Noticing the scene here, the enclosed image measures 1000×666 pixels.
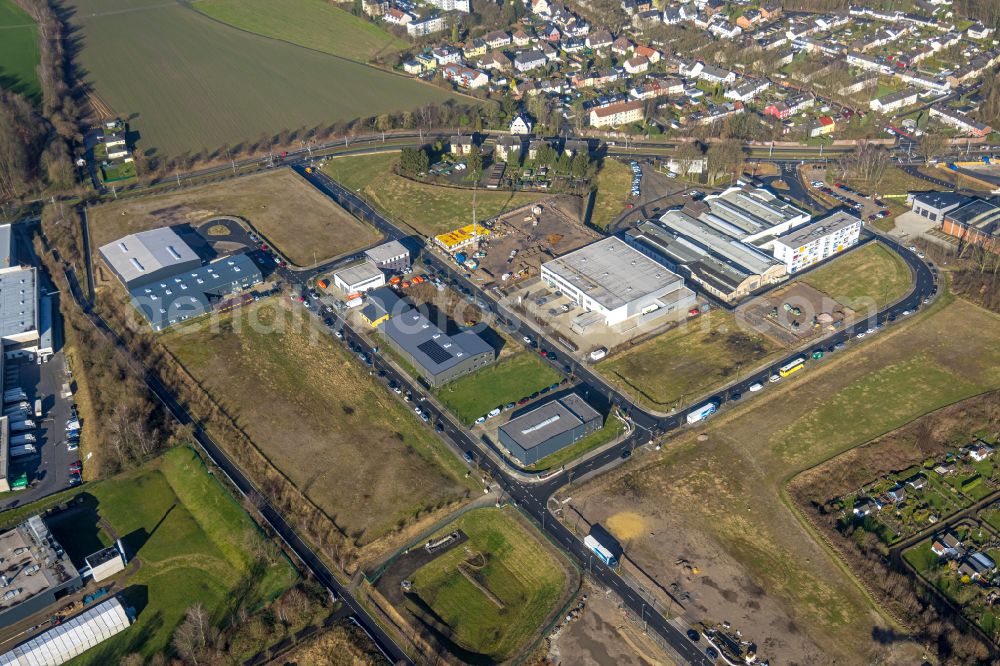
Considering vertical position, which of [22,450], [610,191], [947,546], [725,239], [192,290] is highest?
[610,191]

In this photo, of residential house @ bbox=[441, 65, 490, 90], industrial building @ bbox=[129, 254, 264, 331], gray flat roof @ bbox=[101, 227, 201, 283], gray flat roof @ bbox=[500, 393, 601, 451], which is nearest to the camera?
gray flat roof @ bbox=[500, 393, 601, 451]

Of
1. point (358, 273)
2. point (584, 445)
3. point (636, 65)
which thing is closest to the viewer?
point (584, 445)

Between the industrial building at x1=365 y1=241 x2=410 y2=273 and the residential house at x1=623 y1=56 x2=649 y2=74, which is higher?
the residential house at x1=623 y1=56 x2=649 y2=74

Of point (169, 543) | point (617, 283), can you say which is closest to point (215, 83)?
A: point (617, 283)

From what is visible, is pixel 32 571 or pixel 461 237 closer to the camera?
pixel 32 571

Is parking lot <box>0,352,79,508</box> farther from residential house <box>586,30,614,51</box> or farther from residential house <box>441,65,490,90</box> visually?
residential house <box>586,30,614,51</box>

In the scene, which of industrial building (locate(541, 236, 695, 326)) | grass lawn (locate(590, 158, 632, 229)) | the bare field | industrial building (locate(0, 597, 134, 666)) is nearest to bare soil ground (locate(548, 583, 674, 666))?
the bare field

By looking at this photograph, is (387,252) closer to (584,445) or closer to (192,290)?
(192,290)
